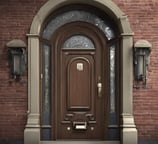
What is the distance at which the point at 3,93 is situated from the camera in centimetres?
721

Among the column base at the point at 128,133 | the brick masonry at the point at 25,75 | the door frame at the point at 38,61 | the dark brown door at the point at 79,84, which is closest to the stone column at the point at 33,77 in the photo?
the door frame at the point at 38,61

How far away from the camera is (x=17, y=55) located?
712 cm

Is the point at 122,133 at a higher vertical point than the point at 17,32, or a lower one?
lower

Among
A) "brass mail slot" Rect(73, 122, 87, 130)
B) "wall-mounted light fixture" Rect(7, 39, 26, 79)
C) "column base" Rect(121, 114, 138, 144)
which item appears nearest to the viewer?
"column base" Rect(121, 114, 138, 144)

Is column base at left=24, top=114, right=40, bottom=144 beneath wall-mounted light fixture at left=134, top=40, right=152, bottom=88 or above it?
beneath

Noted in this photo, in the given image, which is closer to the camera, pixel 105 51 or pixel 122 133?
pixel 122 133

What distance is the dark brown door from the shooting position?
295 inches

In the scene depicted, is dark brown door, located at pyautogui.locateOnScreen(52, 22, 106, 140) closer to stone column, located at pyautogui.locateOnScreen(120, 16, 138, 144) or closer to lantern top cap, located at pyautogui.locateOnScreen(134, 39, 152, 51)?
stone column, located at pyautogui.locateOnScreen(120, 16, 138, 144)

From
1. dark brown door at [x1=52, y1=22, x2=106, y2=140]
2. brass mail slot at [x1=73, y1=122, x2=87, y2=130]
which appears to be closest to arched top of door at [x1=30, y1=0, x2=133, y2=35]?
dark brown door at [x1=52, y1=22, x2=106, y2=140]

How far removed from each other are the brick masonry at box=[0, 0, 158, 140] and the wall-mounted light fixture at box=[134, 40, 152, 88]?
5.2 inches

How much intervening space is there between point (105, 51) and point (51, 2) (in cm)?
135

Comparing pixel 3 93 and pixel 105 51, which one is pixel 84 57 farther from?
pixel 3 93

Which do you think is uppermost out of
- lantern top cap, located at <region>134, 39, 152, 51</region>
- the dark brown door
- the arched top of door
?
the arched top of door

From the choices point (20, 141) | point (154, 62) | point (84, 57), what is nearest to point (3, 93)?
point (20, 141)
